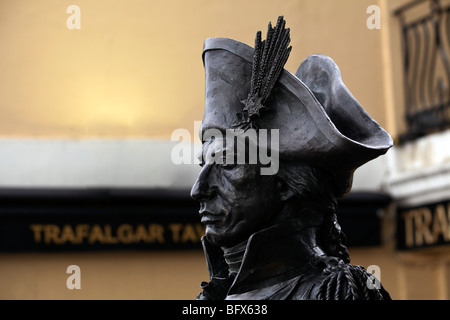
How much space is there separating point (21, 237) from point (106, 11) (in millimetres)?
2063

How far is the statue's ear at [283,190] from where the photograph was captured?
8.25 feet

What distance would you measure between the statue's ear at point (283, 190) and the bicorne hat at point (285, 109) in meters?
0.07

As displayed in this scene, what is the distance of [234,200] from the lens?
2.49m

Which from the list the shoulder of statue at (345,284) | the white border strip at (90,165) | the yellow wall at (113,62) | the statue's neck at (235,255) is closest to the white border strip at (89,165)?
the white border strip at (90,165)

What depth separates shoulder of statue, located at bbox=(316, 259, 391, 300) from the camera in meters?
2.37

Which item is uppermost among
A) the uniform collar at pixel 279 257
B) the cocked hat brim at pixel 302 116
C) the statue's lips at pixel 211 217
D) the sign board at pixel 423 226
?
the cocked hat brim at pixel 302 116

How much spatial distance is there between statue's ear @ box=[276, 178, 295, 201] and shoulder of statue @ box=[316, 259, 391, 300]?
8.9 inches

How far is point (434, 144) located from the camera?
735 cm

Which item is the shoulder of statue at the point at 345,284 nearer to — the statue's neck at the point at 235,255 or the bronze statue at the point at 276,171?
the bronze statue at the point at 276,171

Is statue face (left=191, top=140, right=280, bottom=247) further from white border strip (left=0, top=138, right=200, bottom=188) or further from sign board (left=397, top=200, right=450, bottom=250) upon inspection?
sign board (left=397, top=200, right=450, bottom=250)

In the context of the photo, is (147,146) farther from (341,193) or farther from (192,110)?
(341,193)

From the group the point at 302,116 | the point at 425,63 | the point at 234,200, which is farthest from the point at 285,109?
the point at 425,63

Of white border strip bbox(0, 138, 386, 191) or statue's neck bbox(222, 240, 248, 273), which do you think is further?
white border strip bbox(0, 138, 386, 191)

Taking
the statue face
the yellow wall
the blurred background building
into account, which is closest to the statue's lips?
the statue face
